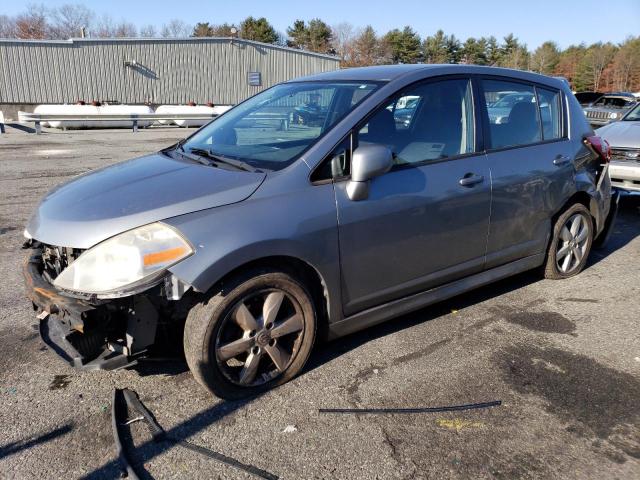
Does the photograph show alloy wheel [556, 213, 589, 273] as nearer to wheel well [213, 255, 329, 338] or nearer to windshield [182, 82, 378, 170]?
windshield [182, 82, 378, 170]

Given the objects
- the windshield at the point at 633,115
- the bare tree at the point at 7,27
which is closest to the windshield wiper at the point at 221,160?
the windshield at the point at 633,115

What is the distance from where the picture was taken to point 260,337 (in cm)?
298

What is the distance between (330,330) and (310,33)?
77.4 meters

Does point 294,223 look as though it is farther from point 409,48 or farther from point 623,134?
point 409,48

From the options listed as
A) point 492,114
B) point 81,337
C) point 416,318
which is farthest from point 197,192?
point 492,114

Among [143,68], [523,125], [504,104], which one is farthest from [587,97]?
[143,68]

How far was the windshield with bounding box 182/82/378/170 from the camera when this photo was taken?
130 inches

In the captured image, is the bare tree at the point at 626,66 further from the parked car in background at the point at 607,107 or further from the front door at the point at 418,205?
the front door at the point at 418,205

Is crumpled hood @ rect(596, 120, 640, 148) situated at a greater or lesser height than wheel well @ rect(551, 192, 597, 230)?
greater

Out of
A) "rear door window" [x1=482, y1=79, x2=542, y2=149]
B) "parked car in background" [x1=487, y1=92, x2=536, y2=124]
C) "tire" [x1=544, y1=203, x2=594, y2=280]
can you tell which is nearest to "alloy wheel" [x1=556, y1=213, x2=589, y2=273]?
"tire" [x1=544, y1=203, x2=594, y2=280]

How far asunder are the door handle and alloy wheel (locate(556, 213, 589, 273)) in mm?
1397

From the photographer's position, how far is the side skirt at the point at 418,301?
3.34 m

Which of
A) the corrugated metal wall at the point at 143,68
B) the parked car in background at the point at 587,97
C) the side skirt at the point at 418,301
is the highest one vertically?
the corrugated metal wall at the point at 143,68

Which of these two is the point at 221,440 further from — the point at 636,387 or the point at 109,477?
the point at 636,387
